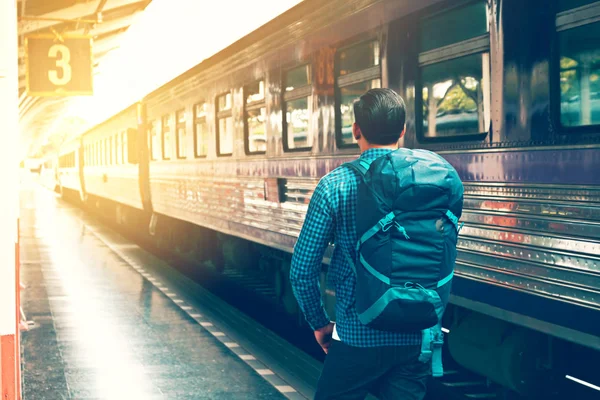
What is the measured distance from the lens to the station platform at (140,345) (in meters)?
6.12

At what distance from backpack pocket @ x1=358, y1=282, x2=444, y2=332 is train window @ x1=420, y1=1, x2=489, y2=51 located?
2.56 meters

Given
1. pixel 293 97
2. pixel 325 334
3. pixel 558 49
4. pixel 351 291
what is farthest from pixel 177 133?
pixel 351 291

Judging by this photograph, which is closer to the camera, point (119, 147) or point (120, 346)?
point (120, 346)

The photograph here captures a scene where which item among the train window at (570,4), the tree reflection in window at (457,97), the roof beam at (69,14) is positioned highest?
the roof beam at (69,14)

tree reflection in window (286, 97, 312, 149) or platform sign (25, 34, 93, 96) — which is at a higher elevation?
platform sign (25, 34, 93, 96)

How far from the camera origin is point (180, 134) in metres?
13.1

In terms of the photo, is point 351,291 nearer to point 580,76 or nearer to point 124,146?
point 580,76

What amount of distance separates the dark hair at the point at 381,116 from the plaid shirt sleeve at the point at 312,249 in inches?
8.8

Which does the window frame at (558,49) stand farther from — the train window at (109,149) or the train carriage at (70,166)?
the train carriage at (70,166)

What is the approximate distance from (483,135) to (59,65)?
13092mm

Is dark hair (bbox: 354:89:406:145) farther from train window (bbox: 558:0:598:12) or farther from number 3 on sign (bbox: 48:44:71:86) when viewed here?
number 3 on sign (bbox: 48:44:71:86)

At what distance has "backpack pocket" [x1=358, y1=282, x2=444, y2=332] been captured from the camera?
2582 millimetres

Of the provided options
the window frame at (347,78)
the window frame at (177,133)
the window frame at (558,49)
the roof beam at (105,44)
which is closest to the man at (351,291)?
the window frame at (558,49)

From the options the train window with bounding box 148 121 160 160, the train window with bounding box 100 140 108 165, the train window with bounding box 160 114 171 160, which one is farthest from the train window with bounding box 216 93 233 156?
the train window with bounding box 100 140 108 165
